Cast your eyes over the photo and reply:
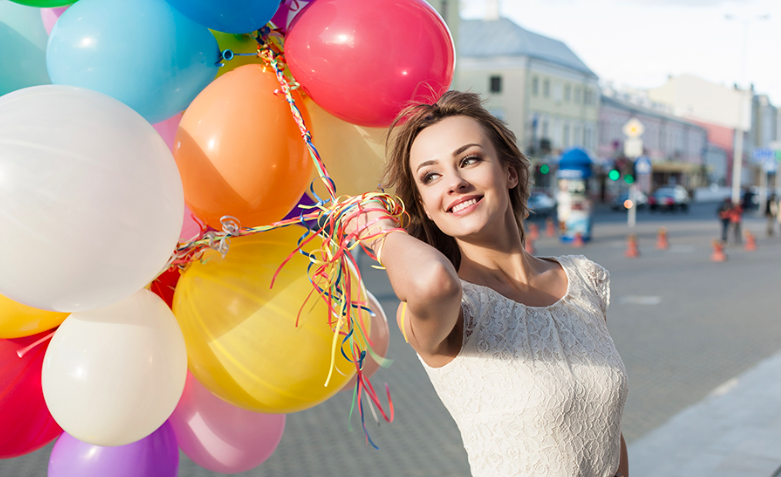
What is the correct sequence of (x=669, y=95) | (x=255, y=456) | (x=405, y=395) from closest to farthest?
(x=255, y=456)
(x=405, y=395)
(x=669, y=95)

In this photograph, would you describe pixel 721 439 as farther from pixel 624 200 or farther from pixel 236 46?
pixel 624 200

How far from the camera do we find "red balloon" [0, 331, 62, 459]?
185cm

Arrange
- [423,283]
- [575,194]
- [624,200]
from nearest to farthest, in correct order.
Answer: [423,283] → [575,194] → [624,200]

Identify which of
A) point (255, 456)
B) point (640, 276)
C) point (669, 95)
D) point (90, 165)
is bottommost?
point (640, 276)

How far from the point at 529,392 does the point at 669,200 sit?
125 feet

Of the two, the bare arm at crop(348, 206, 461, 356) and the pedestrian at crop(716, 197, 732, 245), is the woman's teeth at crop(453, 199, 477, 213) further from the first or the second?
the pedestrian at crop(716, 197, 732, 245)

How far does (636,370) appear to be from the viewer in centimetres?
650

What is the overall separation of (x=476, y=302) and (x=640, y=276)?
39.5 feet

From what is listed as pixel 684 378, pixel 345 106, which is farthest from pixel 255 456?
pixel 684 378

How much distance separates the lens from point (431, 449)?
4.69m

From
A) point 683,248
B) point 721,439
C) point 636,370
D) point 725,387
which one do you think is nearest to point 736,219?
point 683,248

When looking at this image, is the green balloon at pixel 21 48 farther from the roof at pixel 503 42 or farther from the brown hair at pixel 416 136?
the roof at pixel 503 42

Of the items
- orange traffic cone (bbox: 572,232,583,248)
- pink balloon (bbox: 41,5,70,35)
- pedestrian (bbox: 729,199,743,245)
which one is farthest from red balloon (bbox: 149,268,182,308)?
pedestrian (bbox: 729,199,743,245)

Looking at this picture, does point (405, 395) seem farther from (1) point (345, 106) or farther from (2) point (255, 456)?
(1) point (345, 106)
